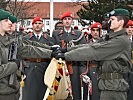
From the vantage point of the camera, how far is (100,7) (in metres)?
31.9

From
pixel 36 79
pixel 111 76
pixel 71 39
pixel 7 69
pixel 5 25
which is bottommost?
pixel 36 79

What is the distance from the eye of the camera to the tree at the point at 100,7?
29703 mm

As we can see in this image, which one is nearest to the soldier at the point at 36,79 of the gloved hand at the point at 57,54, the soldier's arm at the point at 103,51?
the gloved hand at the point at 57,54

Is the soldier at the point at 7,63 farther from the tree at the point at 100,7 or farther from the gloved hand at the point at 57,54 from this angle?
the tree at the point at 100,7

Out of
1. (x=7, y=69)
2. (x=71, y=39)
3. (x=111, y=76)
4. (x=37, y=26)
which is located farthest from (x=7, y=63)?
(x=37, y=26)

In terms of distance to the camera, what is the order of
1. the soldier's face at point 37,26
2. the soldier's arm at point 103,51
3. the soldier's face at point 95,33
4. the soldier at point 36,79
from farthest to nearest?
the soldier's face at point 95,33
the soldier's face at point 37,26
the soldier at point 36,79
the soldier's arm at point 103,51

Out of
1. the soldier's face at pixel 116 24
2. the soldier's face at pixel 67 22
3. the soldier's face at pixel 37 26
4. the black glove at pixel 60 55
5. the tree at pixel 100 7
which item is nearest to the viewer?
the soldier's face at pixel 116 24

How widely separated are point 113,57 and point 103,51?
168 millimetres

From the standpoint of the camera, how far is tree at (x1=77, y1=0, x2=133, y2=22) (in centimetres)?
2970

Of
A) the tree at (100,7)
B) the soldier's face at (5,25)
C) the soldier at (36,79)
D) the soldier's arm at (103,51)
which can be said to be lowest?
the soldier at (36,79)

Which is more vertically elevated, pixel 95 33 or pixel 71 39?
pixel 95 33

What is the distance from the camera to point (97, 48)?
546 cm

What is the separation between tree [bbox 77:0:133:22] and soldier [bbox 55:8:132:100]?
76.5 ft

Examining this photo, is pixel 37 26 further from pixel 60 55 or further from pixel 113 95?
pixel 113 95
